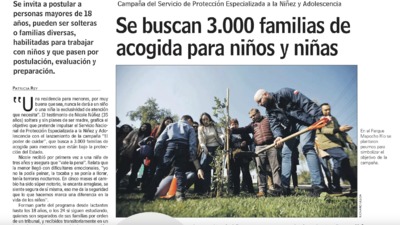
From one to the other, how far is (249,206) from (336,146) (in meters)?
0.78

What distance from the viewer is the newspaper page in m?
3.95

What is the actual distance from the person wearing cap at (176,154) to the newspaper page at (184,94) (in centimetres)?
4

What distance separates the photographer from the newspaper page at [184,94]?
3.95 metres

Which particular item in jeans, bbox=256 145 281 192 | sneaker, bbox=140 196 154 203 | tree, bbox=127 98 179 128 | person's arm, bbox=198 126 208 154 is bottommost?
sneaker, bbox=140 196 154 203

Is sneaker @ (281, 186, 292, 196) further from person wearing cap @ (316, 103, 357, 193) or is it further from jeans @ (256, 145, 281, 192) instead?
Answer: person wearing cap @ (316, 103, 357, 193)

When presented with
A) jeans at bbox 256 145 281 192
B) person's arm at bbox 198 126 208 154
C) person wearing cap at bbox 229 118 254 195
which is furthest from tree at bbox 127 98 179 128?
jeans at bbox 256 145 281 192

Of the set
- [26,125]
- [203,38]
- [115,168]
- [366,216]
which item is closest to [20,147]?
[26,125]

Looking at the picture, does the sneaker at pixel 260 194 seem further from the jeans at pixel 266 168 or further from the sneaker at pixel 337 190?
the sneaker at pixel 337 190

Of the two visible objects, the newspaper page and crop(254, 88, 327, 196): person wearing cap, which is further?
crop(254, 88, 327, 196): person wearing cap

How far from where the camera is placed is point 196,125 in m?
4.12

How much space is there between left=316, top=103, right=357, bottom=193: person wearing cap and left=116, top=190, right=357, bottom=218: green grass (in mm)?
125

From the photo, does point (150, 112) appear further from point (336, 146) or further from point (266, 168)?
point (336, 146)

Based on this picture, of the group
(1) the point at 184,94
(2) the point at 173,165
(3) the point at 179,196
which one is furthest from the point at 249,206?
(1) the point at 184,94

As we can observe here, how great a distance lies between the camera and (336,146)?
411 cm
